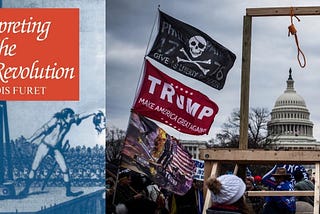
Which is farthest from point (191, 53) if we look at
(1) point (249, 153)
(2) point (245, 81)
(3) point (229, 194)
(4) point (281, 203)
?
(3) point (229, 194)

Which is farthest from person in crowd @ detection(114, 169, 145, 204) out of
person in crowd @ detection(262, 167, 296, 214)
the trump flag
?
person in crowd @ detection(262, 167, 296, 214)

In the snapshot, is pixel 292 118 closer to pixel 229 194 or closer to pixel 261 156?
pixel 261 156

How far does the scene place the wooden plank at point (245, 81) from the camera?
773 cm

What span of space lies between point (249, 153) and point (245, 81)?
833 millimetres

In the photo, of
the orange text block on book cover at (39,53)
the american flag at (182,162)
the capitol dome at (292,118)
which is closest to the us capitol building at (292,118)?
the capitol dome at (292,118)

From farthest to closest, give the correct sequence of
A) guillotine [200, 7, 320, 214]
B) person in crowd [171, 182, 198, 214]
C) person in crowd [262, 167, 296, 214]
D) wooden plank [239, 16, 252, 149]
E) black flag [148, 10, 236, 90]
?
1. person in crowd [171, 182, 198, 214]
2. black flag [148, 10, 236, 90]
3. person in crowd [262, 167, 296, 214]
4. wooden plank [239, 16, 252, 149]
5. guillotine [200, 7, 320, 214]

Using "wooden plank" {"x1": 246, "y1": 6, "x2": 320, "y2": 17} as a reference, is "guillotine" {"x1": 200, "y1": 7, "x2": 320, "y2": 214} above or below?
below

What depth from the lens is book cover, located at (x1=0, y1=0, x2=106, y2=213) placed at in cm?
531

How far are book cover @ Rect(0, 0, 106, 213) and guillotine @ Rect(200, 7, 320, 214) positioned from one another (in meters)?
1.97

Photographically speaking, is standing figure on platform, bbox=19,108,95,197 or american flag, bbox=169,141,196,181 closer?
standing figure on platform, bbox=19,108,95,197

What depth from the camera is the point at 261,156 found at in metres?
7.32

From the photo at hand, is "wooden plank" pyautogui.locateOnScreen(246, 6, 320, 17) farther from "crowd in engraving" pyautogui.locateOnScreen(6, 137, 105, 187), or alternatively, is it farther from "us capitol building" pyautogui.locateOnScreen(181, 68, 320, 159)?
"us capitol building" pyautogui.locateOnScreen(181, 68, 320, 159)

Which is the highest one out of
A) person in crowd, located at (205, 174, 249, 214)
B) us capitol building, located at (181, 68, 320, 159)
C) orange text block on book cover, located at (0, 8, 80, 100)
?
us capitol building, located at (181, 68, 320, 159)

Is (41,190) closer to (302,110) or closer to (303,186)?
(303,186)
